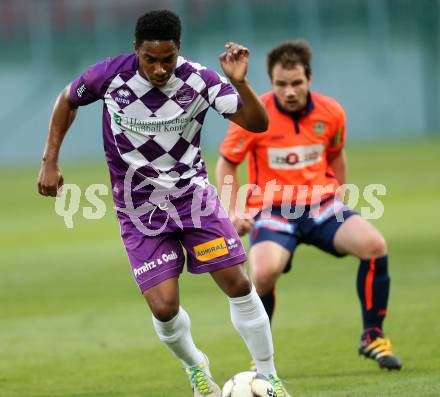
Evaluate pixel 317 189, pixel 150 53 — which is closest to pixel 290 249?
pixel 317 189

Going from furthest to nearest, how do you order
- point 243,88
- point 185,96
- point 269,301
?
point 269,301
point 185,96
point 243,88

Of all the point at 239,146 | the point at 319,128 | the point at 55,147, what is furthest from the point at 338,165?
the point at 55,147

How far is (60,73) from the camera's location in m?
44.4

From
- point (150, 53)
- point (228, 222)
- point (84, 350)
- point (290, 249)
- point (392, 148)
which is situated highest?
point (150, 53)

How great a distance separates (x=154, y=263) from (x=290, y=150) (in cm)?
221

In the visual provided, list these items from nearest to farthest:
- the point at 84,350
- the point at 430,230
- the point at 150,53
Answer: the point at 150,53 < the point at 84,350 < the point at 430,230

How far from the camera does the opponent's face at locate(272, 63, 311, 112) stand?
8.46 m

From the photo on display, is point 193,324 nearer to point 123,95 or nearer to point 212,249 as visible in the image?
point 212,249

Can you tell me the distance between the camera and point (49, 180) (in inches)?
259

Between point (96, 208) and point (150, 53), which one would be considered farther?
point (96, 208)

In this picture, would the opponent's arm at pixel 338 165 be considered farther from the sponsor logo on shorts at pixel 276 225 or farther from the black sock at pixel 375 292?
the black sock at pixel 375 292

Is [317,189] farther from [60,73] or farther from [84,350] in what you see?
[60,73]

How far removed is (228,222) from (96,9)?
3889cm

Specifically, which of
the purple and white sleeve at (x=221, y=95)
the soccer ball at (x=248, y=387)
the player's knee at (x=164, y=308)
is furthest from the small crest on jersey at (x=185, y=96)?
the soccer ball at (x=248, y=387)
